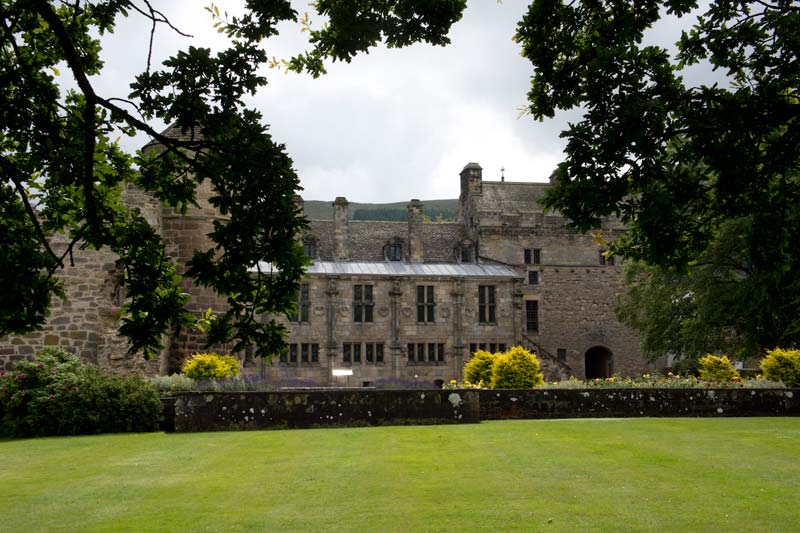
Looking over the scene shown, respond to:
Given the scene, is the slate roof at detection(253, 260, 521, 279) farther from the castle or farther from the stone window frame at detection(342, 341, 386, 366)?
the stone window frame at detection(342, 341, 386, 366)

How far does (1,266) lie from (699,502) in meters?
7.35

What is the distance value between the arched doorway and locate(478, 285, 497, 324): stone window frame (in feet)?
31.2

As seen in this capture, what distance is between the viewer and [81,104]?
29.9 ft

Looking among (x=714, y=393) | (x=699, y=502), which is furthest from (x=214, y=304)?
(x=699, y=502)

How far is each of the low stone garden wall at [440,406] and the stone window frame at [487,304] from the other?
22.6 meters

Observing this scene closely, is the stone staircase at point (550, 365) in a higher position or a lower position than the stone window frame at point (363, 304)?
lower

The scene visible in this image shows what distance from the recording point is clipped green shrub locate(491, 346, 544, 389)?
2070cm

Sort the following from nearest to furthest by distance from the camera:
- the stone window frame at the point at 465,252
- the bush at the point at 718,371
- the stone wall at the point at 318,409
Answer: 1. the stone wall at the point at 318,409
2. the bush at the point at 718,371
3. the stone window frame at the point at 465,252

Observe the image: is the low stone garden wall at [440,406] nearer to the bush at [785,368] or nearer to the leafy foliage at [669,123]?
the bush at [785,368]

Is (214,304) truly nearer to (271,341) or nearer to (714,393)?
(714,393)

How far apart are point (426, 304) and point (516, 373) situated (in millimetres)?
21018

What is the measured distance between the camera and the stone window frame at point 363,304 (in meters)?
40.9

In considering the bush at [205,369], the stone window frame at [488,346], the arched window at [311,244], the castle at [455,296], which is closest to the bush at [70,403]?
the bush at [205,369]

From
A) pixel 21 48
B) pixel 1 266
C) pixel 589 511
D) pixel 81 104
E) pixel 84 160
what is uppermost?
pixel 21 48
